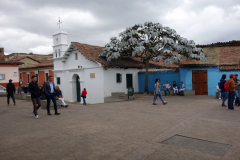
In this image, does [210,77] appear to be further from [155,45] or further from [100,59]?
[100,59]

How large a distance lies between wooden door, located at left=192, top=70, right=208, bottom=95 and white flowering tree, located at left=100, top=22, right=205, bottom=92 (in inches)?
47.8

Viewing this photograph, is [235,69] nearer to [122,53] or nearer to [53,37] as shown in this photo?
[122,53]

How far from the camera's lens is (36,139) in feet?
17.9

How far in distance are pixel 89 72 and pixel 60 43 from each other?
6.83 meters

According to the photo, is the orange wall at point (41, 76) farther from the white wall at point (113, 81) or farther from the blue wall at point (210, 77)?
the blue wall at point (210, 77)

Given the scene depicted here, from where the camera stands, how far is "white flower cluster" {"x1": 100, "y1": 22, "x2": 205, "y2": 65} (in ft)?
54.1

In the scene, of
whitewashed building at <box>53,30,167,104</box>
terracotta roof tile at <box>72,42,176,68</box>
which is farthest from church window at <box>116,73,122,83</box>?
terracotta roof tile at <box>72,42,176,68</box>

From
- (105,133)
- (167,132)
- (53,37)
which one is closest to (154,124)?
(167,132)

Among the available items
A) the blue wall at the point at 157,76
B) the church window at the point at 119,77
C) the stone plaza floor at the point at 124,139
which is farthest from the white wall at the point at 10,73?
the stone plaza floor at the point at 124,139

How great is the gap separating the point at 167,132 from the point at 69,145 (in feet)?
9.33

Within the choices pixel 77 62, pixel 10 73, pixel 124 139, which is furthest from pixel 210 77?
pixel 10 73

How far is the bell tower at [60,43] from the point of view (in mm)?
23047

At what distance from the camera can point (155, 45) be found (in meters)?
16.9

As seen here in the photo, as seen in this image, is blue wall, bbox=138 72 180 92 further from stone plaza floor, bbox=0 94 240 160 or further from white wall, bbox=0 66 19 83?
white wall, bbox=0 66 19 83
